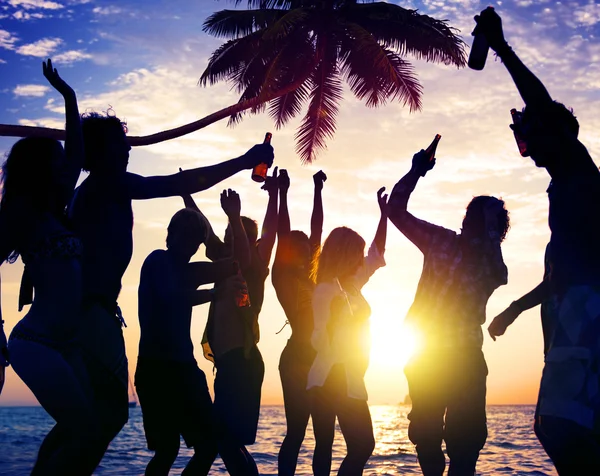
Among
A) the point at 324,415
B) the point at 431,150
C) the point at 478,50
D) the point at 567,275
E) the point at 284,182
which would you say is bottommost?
the point at 324,415

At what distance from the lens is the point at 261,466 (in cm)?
1029

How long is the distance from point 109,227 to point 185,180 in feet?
1.58

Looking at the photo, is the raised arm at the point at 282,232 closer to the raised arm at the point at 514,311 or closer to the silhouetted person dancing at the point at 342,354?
the silhouetted person dancing at the point at 342,354

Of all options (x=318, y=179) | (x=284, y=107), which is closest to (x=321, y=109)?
(x=284, y=107)

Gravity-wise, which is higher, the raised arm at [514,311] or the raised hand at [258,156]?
the raised hand at [258,156]

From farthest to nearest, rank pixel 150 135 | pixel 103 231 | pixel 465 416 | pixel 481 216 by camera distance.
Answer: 1. pixel 150 135
2. pixel 481 216
3. pixel 465 416
4. pixel 103 231

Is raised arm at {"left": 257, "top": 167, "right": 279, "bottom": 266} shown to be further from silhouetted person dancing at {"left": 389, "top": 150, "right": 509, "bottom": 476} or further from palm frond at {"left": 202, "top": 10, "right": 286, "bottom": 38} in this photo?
palm frond at {"left": 202, "top": 10, "right": 286, "bottom": 38}

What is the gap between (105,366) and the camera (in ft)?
11.1

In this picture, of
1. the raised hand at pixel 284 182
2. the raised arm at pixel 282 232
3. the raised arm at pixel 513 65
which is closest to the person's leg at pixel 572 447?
the raised arm at pixel 513 65

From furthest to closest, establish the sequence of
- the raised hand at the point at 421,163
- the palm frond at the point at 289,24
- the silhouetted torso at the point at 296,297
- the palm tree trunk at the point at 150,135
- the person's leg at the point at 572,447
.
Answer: the palm frond at the point at 289,24 → the palm tree trunk at the point at 150,135 → the silhouetted torso at the point at 296,297 → the raised hand at the point at 421,163 → the person's leg at the point at 572,447

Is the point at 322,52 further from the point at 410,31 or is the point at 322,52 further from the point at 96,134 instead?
the point at 96,134

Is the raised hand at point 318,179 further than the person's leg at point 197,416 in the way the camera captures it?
Yes

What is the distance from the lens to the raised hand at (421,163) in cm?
509

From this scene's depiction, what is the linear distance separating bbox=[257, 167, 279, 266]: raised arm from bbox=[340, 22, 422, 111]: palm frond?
41.3 ft
